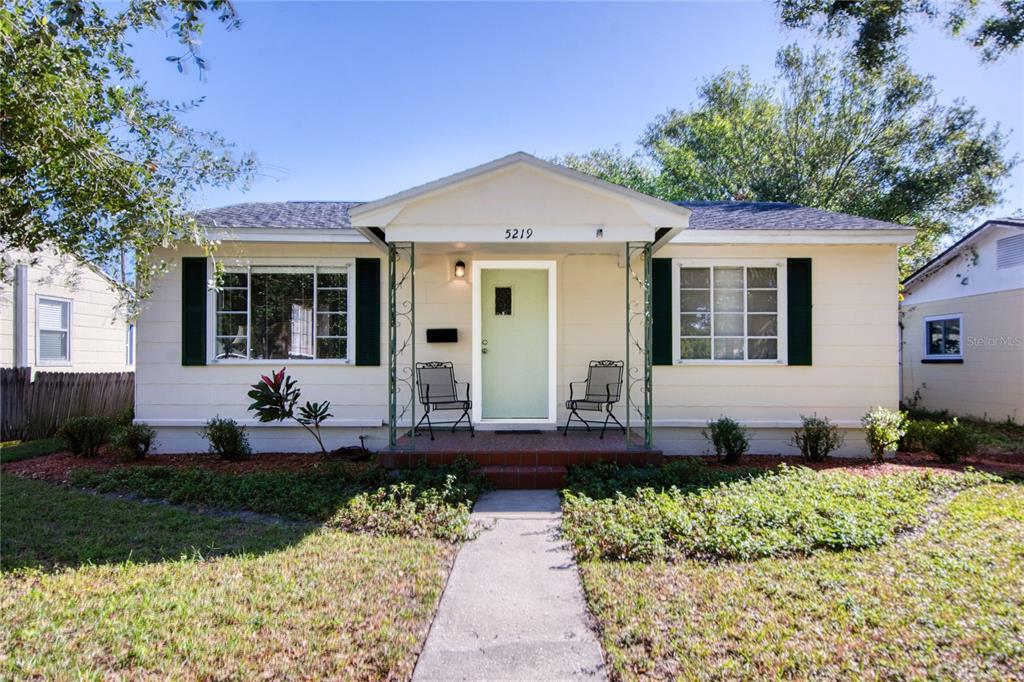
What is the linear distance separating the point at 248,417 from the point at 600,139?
69.4 ft

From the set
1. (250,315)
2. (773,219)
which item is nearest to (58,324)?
(250,315)

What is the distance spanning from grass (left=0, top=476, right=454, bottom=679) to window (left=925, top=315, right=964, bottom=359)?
13.3 m

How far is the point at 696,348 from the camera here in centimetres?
752

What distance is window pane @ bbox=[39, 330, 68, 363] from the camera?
442 inches

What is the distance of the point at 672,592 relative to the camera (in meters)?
3.21

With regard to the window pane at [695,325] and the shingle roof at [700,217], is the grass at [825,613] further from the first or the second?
the shingle roof at [700,217]

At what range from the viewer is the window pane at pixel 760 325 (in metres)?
7.50

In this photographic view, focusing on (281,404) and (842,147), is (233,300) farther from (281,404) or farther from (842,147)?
(842,147)

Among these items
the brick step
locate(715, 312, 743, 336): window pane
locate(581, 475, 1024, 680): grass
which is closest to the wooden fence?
the brick step

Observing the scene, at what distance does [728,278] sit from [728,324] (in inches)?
25.0

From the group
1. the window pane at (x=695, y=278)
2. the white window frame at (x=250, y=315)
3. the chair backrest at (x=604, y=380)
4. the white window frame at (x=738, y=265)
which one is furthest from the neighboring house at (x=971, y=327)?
the white window frame at (x=250, y=315)

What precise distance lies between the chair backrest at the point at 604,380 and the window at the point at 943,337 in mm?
9584

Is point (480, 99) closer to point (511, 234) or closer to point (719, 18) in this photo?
point (719, 18)

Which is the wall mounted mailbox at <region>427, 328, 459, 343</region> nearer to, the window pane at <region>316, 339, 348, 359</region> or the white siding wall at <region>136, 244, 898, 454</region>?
the white siding wall at <region>136, 244, 898, 454</region>
